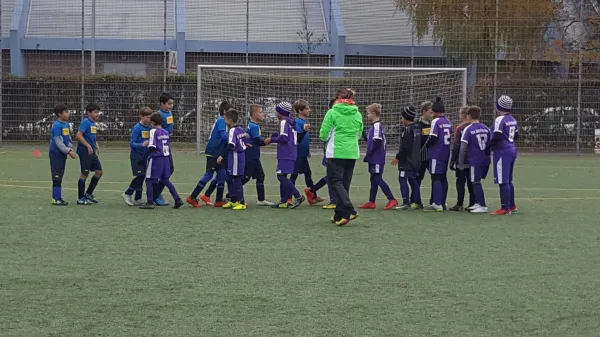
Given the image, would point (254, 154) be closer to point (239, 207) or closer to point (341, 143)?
point (239, 207)

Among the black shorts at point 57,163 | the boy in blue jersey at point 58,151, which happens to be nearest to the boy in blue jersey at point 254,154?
the boy in blue jersey at point 58,151

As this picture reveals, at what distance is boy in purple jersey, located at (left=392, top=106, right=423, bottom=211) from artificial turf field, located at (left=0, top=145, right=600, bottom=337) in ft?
1.85

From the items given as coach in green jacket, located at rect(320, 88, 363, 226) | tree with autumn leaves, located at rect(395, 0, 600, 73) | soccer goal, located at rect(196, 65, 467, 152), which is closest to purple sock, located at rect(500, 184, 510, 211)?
coach in green jacket, located at rect(320, 88, 363, 226)

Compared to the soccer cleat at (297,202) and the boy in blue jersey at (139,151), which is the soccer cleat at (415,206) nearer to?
the soccer cleat at (297,202)

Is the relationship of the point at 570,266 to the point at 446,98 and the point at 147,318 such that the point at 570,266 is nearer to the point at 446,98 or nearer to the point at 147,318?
the point at 147,318

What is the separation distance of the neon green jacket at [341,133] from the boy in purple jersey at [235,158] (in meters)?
1.85

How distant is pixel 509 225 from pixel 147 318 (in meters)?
6.16

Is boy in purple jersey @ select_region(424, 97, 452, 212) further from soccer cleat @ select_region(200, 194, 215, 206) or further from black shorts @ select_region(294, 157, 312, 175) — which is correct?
soccer cleat @ select_region(200, 194, 215, 206)

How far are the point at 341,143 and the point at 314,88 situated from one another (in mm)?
13708

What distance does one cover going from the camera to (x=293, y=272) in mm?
7656

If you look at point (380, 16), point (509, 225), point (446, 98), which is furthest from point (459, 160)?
point (380, 16)

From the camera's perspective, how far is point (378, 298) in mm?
6707

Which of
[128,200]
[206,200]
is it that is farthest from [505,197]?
[128,200]

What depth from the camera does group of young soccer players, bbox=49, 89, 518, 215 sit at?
12.1 m
